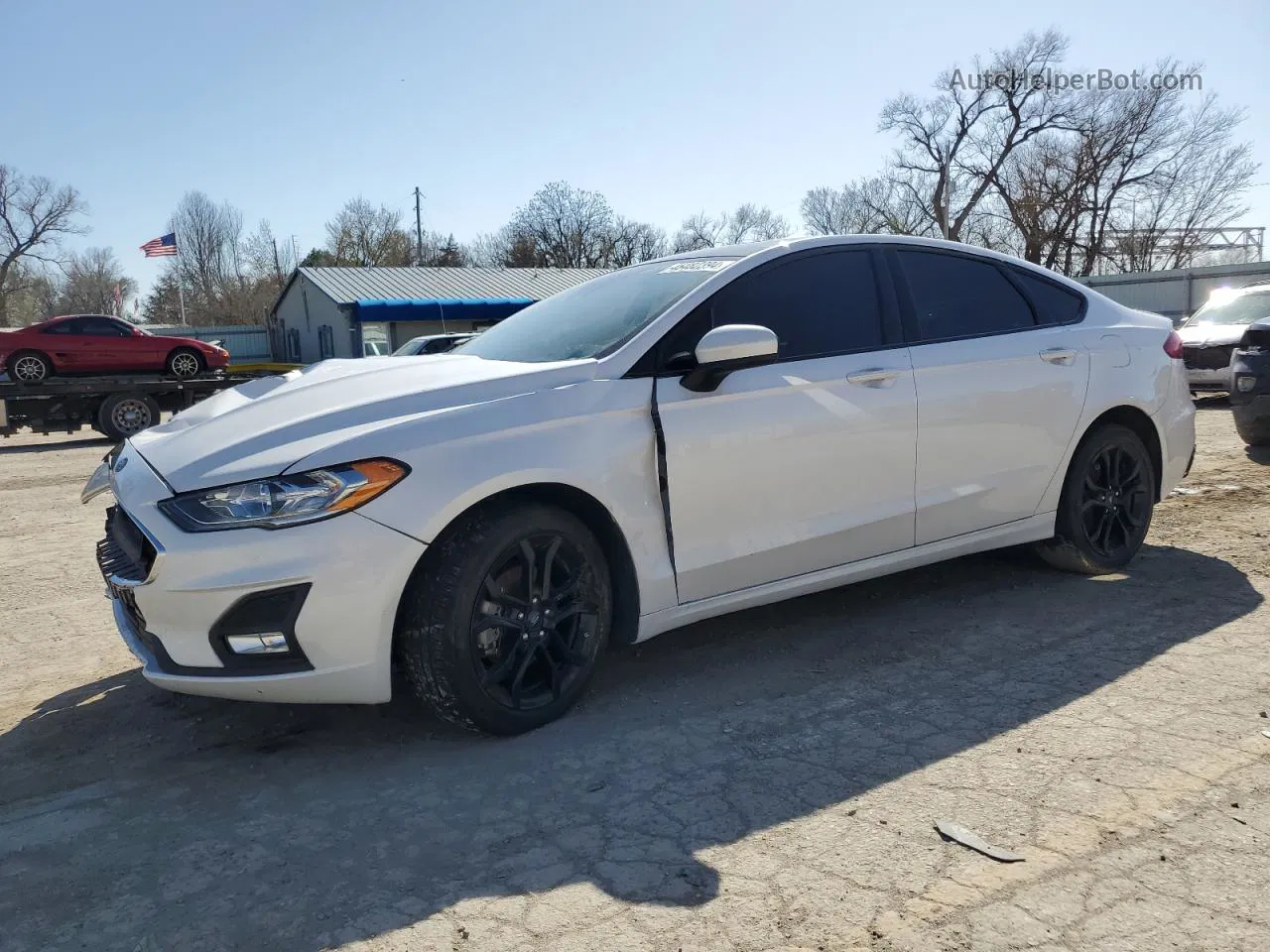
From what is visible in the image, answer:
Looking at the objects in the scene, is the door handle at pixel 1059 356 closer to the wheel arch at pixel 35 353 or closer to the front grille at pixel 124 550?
the front grille at pixel 124 550

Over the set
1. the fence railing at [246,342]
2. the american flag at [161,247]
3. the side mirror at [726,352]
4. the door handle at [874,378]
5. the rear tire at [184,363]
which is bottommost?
the door handle at [874,378]

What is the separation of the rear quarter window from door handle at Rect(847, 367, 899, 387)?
1163 mm

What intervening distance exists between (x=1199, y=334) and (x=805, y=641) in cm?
1248

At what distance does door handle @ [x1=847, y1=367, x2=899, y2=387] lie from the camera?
12.9 feet

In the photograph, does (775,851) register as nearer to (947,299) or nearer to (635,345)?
(635,345)

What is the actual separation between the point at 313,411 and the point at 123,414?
51.3 feet

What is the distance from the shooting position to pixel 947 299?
4.44 meters

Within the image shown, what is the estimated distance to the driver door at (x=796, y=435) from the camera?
354 centimetres

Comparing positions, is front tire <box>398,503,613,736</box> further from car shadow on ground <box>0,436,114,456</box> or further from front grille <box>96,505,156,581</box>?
car shadow on ground <box>0,436,114,456</box>

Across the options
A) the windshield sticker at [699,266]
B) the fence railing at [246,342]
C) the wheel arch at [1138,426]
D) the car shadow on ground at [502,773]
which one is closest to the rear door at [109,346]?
the car shadow on ground at [502,773]

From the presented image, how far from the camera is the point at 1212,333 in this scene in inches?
544

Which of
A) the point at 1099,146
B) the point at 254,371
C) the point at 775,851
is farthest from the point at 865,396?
the point at 1099,146

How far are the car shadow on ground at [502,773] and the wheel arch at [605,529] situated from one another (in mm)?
344

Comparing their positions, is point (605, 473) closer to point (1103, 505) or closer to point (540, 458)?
point (540, 458)
